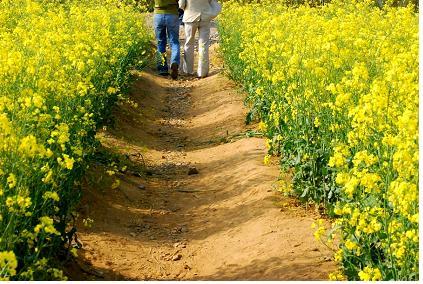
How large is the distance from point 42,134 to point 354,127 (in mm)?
2142

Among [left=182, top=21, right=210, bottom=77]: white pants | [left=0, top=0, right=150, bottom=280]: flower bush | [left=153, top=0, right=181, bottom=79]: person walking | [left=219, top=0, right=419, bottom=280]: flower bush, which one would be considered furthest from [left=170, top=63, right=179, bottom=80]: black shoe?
[left=0, top=0, right=150, bottom=280]: flower bush

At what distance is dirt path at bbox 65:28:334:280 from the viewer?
5.43 meters

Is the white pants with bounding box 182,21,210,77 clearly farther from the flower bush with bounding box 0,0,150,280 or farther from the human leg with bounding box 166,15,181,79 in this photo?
the flower bush with bounding box 0,0,150,280

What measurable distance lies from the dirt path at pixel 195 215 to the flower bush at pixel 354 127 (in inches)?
12.5

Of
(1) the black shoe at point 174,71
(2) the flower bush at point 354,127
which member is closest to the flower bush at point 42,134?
(2) the flower bush at point 354,127

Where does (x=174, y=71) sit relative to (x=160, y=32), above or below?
below

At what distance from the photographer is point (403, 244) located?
376 centimetres

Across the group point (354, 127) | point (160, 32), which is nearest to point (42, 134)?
point (354, 127)

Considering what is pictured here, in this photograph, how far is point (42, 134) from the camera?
4.97 m

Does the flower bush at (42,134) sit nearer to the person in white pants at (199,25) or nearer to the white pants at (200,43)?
the person in white pants at (199,25)

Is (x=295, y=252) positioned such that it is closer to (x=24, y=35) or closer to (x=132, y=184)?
(x=132, y=184)

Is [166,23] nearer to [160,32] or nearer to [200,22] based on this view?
[160,32]

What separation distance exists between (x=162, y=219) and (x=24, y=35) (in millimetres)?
2210

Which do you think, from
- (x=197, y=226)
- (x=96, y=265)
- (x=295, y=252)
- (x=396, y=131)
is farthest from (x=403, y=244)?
(x=197, y=226)
